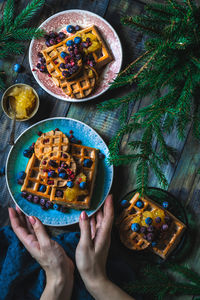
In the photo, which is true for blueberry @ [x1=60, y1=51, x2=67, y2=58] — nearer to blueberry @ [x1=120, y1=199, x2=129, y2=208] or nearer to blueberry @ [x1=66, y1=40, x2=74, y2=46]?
blueberry @ [x1=66, y1=40, x2=74, y2=46]

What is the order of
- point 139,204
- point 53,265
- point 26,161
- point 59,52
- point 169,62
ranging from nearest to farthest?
point 169,62 → point 53,265 → point 139,204 → point 59,52 → point 26,161

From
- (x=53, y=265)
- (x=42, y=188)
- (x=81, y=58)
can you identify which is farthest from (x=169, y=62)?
(x=53, y=265)

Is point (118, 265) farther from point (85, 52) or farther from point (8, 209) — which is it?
point (85, 52)

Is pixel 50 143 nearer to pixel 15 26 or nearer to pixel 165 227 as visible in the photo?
pixel 15 26

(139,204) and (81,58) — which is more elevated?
(81,58)

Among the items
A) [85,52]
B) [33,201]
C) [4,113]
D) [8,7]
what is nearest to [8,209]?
[33,201]
